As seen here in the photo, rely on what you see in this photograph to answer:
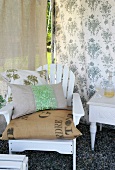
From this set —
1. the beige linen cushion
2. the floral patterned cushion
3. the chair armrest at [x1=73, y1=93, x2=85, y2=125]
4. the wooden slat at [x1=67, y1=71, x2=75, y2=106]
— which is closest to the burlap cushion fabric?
the chair armrest at [x1=73, y1=93, x2=85, y2=125]

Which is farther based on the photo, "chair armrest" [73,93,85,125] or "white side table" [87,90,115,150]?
"white side table" [87,90,115,150]

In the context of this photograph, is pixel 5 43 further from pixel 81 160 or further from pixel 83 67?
pixel 81 160

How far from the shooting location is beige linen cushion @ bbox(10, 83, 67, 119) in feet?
7.15

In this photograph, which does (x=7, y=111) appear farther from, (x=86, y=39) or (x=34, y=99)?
(x=86, y=39)

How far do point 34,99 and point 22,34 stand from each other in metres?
0.96

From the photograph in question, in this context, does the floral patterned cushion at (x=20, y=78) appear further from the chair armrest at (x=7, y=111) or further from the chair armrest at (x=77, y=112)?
the chair armrest at (x=77, y=112)

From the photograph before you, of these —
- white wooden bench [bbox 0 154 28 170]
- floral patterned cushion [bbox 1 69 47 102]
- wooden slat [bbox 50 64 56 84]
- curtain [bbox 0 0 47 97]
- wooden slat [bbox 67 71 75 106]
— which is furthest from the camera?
wooden slat [bbox 50 64 56 84]

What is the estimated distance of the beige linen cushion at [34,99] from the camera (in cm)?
218

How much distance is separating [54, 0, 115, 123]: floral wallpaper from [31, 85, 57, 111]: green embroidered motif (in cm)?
88

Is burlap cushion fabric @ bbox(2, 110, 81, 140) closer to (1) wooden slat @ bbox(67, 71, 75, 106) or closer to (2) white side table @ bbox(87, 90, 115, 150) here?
(2) white side table @ bbox(87, 90, 115, 150)

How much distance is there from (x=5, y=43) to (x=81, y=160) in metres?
1.56

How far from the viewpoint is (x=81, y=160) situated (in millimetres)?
2244

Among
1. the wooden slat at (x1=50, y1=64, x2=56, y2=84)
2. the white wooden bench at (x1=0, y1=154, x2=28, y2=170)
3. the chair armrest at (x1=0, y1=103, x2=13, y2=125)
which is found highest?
the wooden slat at (x1=50, y1=64, x2=56, y2=84)

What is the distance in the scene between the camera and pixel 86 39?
2936mm
